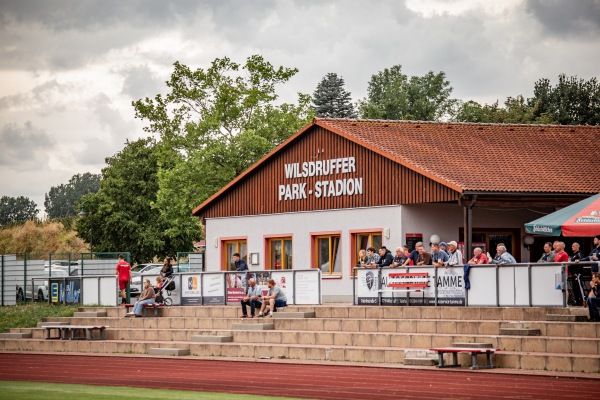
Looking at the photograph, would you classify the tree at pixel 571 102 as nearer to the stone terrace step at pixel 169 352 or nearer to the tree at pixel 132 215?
the tree at pixel 132 215

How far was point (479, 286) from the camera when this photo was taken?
2625 cm

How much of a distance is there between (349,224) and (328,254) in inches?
57.1

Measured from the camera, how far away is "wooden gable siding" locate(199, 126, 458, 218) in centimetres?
3453

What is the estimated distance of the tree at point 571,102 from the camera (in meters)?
78.6

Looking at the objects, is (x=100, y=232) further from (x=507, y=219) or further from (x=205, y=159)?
(x=507, y=219)

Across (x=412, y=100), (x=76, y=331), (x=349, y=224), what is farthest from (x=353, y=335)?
(x=412, y=100)

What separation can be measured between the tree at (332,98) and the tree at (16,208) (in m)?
86.1

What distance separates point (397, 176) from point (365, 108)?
56740 millimetres

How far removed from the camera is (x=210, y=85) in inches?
2562

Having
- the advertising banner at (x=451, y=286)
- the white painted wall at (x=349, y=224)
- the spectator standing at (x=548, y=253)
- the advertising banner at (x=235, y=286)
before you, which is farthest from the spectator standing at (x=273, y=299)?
the spectator standing at (x=548, y=253)

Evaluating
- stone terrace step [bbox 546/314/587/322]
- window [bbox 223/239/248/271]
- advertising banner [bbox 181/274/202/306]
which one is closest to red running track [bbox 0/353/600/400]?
stone terrace step [bbox 546/314/587/322]

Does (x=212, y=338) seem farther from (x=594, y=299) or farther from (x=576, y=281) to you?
(x=594, y=299)

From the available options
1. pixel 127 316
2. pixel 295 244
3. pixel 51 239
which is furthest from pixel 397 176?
pixel 51 239

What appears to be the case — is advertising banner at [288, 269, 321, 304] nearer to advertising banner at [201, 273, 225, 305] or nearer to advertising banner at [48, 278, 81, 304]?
advertising banner at [201, 273, 225, 305]
